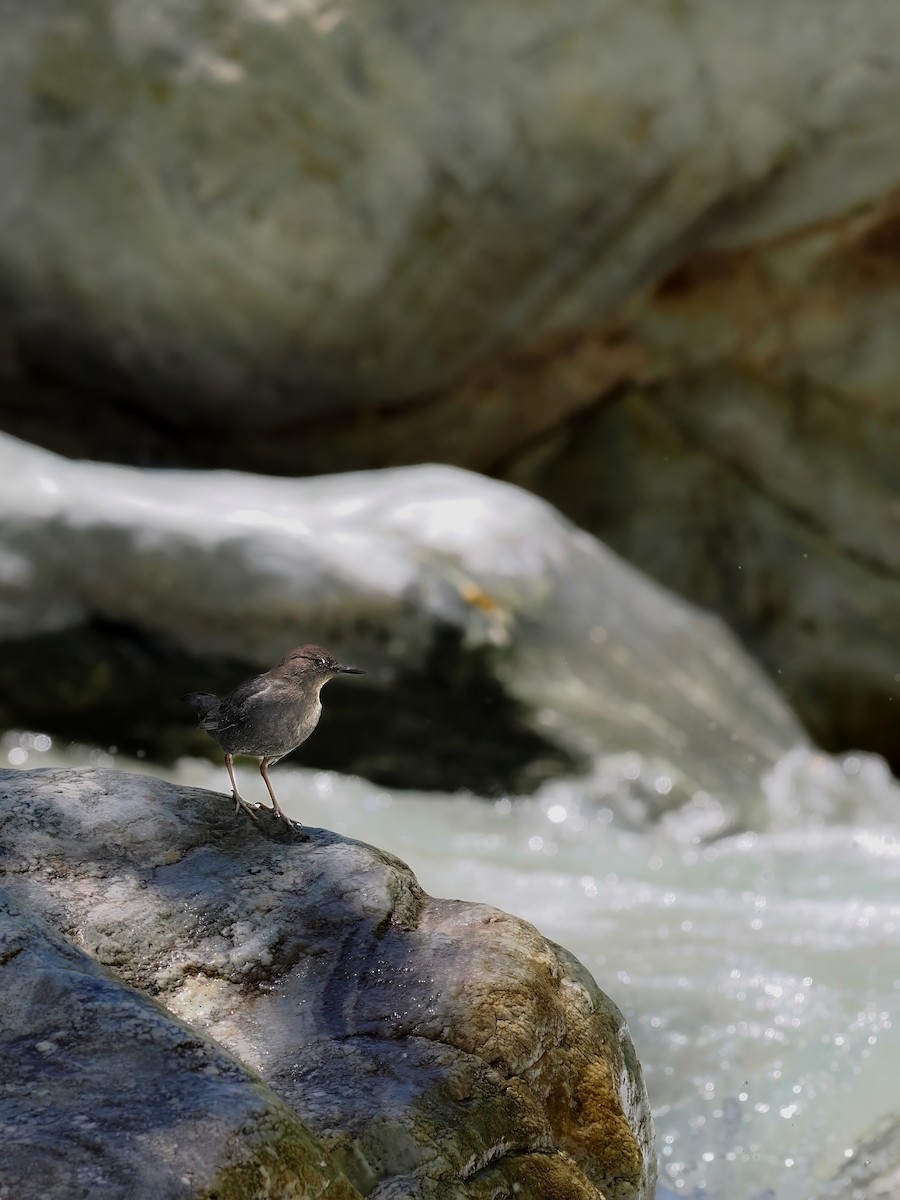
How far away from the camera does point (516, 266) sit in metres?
7.17

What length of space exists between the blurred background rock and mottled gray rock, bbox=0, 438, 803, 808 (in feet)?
4.48

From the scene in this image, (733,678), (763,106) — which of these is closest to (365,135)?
(763,106)

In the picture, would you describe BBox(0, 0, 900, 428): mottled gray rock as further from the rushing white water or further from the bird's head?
the bird's head

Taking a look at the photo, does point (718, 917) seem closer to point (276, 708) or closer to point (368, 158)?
point (276, 708)

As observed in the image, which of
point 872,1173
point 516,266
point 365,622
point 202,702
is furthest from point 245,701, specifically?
point 516,266

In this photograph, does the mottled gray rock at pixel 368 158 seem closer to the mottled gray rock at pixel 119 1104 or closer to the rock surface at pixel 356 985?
the rock surface at pixel 356 985

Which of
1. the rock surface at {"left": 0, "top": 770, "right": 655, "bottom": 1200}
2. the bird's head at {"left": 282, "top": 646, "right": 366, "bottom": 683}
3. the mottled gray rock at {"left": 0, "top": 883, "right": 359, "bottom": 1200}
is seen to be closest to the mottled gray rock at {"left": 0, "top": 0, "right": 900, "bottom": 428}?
the bird's head at {"left": 282, "top": 646, "right": 366, "bottom": 683}

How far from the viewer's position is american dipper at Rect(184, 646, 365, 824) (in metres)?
2.51

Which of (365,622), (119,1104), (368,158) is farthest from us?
(368,158)

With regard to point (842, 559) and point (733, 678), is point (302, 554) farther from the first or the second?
point (842, 559)

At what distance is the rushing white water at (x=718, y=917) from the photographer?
3.12 m

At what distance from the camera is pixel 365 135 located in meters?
6.66

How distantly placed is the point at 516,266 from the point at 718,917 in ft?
13.1

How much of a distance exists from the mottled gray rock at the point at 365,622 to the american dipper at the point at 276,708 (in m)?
2.60
